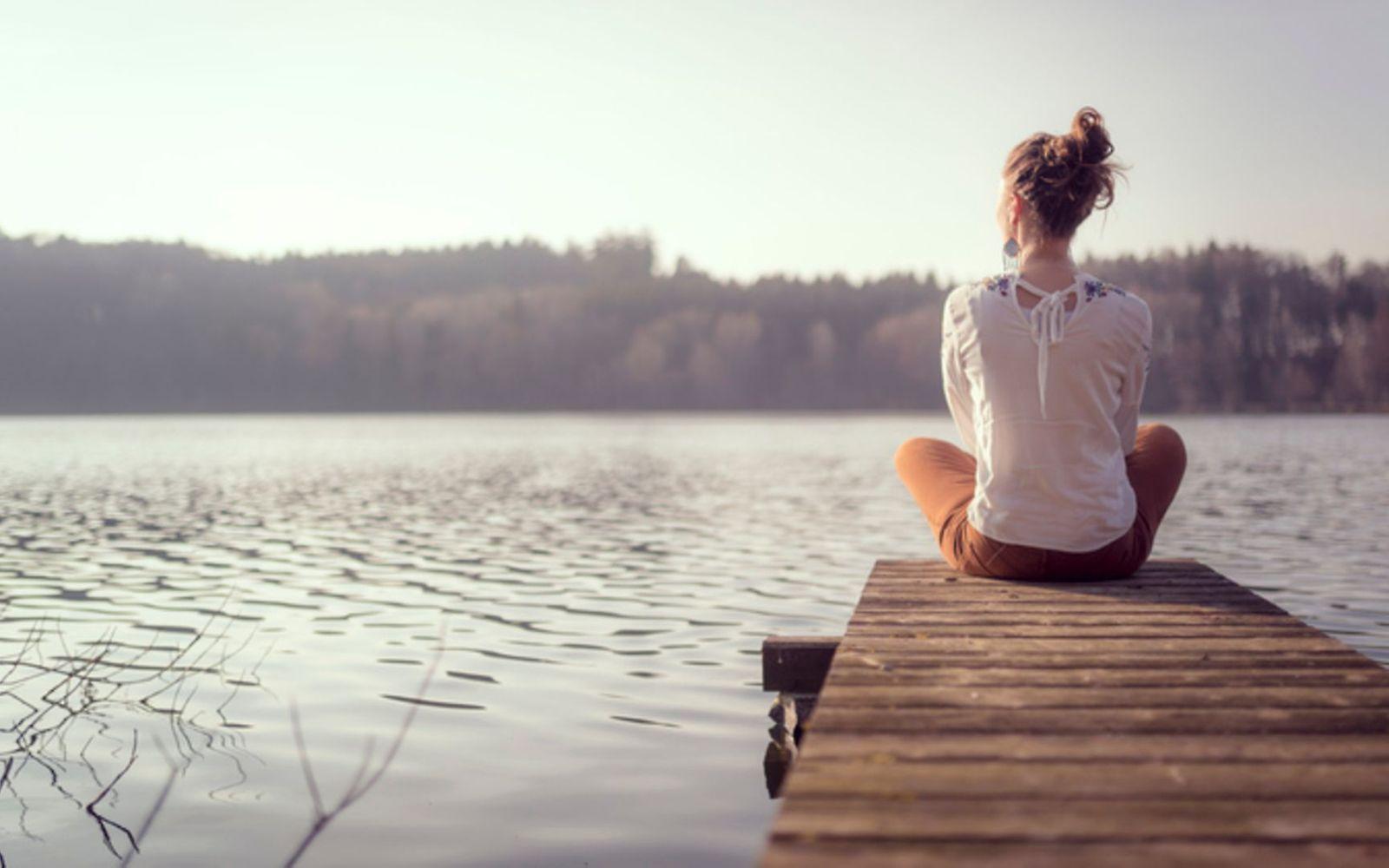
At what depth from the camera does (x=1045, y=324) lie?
423cm

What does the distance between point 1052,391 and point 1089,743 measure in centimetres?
178

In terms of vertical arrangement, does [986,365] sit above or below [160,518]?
above

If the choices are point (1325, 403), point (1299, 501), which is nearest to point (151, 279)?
point (1325, 403)

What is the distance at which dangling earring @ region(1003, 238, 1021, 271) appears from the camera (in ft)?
14.7

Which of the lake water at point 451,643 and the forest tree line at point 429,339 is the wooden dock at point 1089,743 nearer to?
the lake water at point 451,643

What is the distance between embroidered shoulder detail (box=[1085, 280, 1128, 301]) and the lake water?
234 centimetres

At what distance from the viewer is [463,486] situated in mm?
24203

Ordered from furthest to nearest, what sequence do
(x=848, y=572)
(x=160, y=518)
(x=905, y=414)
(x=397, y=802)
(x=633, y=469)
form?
(x=905, y=414), (x=633, y=469), (x=160, y=518), (x=848, y=572), (x=397, y=802)

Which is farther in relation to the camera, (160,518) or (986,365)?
(160,518)

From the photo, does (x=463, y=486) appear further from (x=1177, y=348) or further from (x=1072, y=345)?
(x=1177, y=348)

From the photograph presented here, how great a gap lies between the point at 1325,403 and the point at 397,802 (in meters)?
92.4

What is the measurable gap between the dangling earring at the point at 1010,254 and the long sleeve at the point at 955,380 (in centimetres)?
24

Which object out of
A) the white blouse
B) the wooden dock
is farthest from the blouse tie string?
the wooden dock

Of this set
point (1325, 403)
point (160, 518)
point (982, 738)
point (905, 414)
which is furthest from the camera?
point (905, 414)
